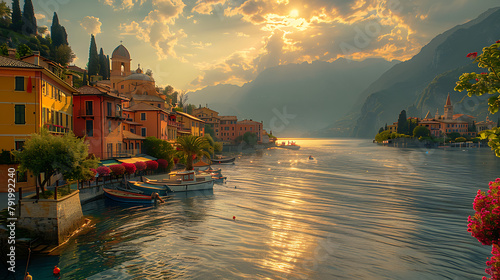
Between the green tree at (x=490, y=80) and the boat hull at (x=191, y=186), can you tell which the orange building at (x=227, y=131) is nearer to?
the boat hull at (x=191, y=186)

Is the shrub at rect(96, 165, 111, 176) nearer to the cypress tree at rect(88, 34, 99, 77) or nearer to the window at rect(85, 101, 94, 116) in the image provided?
the window at rect(85, 101, 94, 116)

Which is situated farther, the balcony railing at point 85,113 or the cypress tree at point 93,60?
the cypress tree at point 93,60

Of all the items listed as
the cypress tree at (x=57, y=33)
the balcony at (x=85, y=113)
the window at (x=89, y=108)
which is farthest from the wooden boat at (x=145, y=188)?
the cypress tree at (x=57, y=33)

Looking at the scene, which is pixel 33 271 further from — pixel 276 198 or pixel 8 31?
pixel 8 31

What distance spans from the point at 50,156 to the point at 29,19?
376 feet

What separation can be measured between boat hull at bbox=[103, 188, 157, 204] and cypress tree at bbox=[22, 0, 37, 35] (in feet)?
330

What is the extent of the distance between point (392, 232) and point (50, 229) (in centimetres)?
2945

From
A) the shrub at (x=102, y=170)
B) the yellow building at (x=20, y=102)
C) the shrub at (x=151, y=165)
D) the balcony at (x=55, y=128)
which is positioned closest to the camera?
the yellow building at (x=20, y=102)

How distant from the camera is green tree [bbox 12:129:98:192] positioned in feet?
80.0

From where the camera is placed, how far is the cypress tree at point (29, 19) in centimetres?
10586

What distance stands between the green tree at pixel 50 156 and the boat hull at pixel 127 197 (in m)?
12.5

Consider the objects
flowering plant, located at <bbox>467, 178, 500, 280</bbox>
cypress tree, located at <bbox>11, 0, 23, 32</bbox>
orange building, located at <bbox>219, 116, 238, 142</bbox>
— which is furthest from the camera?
orange building, located at <bbox>219, 116, 238, 142</bbox>

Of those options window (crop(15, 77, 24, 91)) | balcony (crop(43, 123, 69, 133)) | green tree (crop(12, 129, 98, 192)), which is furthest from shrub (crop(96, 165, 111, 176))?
green tree (crop(12, 129, 98, 192))

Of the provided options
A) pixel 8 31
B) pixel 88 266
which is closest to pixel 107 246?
pixel 88 266
